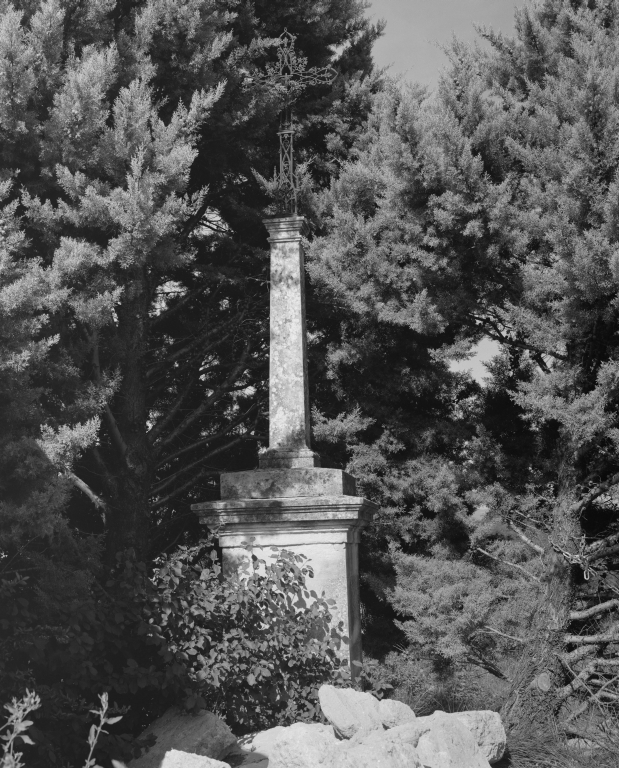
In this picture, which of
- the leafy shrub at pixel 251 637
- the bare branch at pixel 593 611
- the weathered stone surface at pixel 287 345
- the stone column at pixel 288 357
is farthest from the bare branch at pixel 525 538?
the leafy shrub at pixel 251 637

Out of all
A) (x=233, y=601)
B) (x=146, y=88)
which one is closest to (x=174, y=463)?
(x=146, y=88)

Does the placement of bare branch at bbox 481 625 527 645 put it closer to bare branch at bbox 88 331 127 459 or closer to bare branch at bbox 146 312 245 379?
bare branch at bbox 88 331 127 459

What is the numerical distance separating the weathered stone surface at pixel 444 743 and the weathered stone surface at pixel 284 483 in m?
1.63

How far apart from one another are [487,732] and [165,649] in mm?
1709

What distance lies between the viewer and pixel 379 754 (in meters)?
3.20

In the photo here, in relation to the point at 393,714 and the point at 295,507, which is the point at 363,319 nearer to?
the point at 295,507

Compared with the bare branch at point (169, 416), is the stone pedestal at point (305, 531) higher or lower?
lower

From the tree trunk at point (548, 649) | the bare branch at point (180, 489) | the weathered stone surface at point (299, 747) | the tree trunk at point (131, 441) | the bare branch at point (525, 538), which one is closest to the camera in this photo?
the weathered stone surface at point (299, 747)

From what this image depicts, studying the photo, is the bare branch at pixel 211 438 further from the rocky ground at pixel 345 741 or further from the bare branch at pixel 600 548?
the rocky ground at pixel 345 741

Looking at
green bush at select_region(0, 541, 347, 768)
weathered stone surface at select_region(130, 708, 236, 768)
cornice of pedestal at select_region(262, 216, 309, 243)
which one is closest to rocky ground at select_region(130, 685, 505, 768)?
weathered stone surface at select_region(130, 708, 236, 768)

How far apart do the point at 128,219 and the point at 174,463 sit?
11.1 feet

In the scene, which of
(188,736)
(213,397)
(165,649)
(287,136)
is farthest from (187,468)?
(188,736)

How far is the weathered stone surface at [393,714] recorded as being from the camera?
12.3 ft

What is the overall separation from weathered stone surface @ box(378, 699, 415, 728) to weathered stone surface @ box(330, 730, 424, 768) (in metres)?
0.37
